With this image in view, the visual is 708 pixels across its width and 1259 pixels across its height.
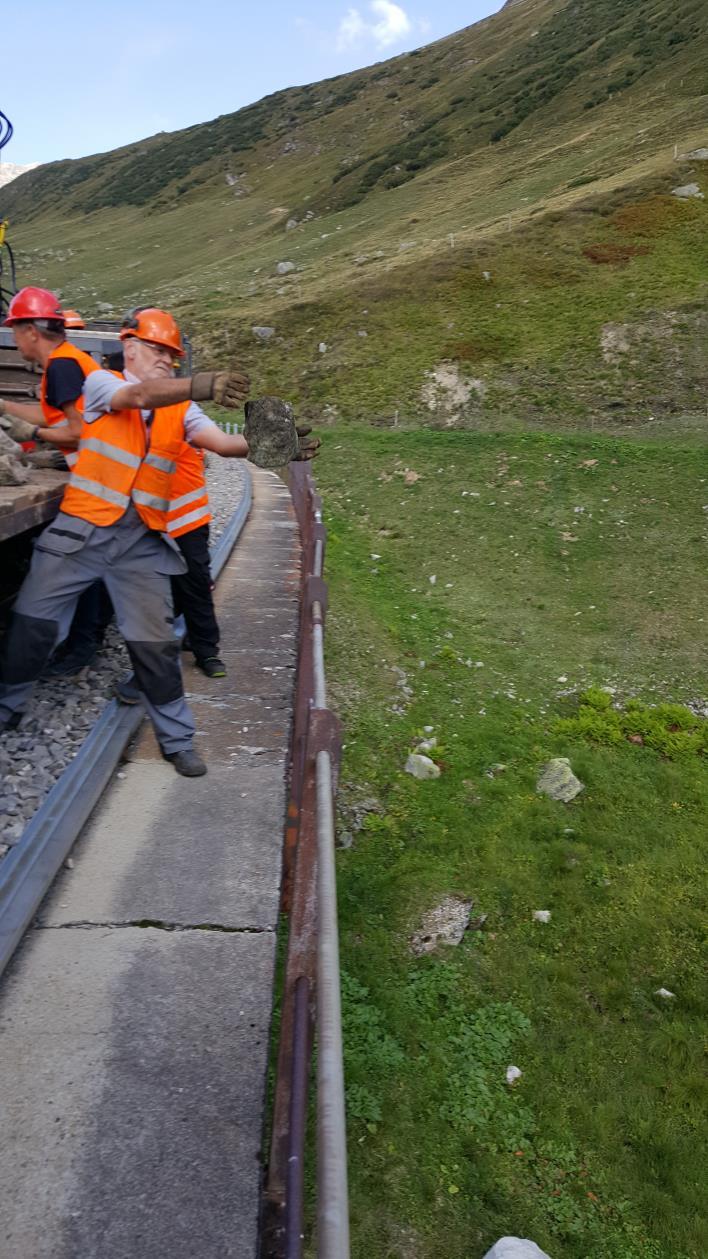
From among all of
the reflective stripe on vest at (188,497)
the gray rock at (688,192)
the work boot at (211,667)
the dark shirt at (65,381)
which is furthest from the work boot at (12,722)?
the gray rock at (688,192)

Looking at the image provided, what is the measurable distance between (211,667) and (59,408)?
2433 millimetres

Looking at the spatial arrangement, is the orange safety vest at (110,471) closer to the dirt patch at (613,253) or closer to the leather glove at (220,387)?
the leather glove at (220,387)

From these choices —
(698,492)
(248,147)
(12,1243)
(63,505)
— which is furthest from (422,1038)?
(248,147)

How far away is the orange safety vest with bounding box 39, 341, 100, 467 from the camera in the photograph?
14.5 feet

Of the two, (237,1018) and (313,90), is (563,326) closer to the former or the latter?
(237,1018)

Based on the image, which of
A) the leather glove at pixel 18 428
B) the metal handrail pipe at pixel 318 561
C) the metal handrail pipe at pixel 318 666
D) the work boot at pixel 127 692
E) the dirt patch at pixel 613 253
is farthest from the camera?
the dirt patch at pixel 613 253

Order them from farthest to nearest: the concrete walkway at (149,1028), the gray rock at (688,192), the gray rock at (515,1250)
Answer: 1. the gray rock at (688,192)
2. the gray rock at (515,1250)
3. the concrete walkway at (149,1028)

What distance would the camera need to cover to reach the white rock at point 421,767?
6.56m

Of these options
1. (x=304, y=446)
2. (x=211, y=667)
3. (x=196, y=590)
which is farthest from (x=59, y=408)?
(x=211, y=667)

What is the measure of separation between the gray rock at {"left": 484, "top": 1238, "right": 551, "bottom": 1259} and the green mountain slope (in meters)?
18.1

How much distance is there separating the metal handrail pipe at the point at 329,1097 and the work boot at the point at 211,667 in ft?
11.8

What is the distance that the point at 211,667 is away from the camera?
245 inches

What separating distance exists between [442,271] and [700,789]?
25.0 metres

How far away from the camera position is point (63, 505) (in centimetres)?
434
